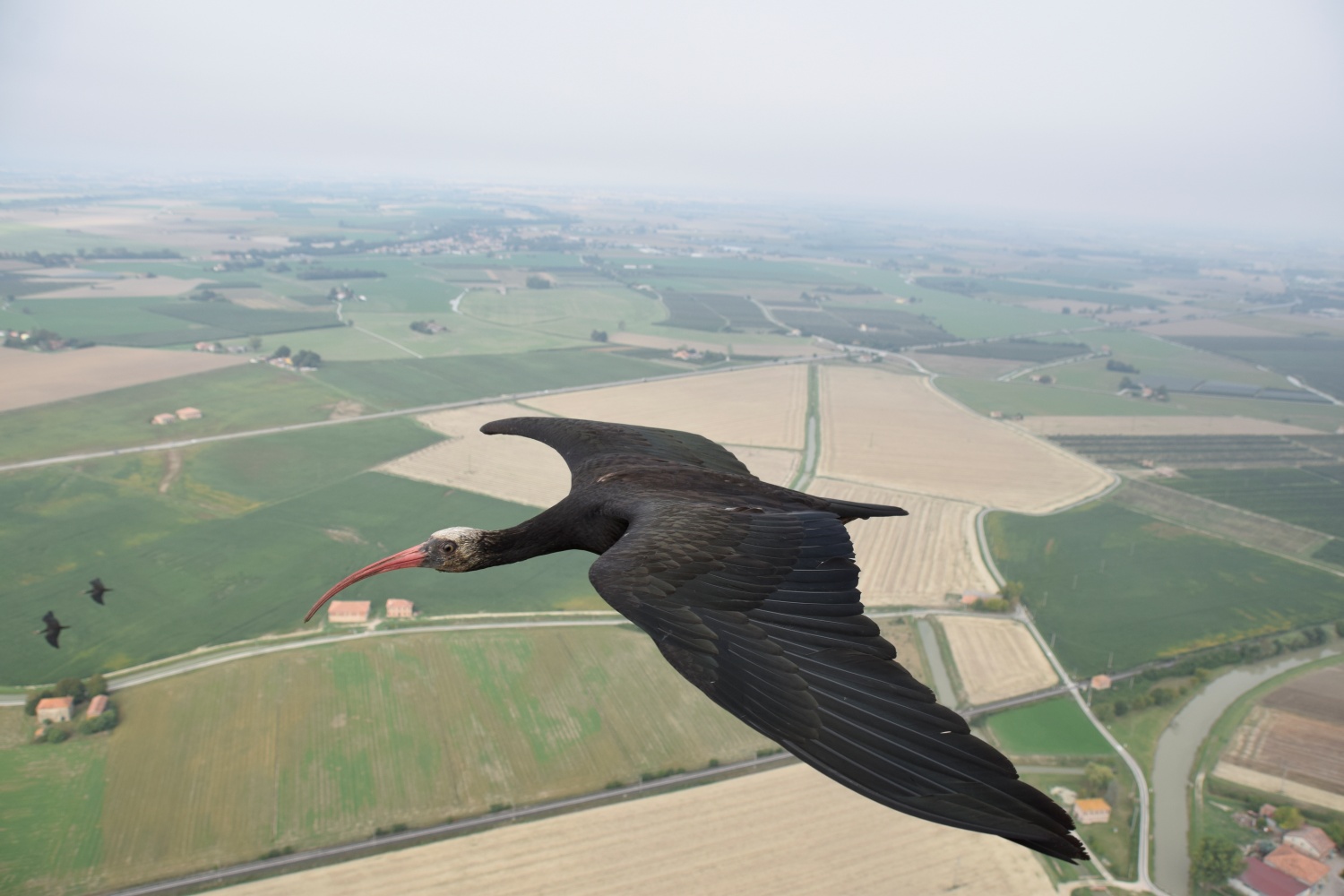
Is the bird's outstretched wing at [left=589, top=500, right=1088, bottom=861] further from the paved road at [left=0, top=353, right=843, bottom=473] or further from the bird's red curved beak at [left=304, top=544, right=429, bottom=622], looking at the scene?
the paved road at [left=0, top=353, right=843, bottom=473]

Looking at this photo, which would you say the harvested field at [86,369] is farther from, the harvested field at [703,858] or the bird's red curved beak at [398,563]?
the bird's red curved beak at [398,563]

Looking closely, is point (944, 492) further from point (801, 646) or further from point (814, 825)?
point (801, 646)

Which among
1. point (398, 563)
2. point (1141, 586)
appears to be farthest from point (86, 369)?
point (1141, 586)

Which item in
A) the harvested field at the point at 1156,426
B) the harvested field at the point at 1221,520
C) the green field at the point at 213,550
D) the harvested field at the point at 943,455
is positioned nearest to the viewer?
the green field at the point at 213,550

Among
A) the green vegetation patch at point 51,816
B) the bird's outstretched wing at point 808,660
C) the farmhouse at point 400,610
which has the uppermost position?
the bird's outstretched wing at point 808,660

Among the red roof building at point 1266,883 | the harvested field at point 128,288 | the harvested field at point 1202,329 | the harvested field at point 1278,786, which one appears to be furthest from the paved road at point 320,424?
the harvested field at point 1202,329
